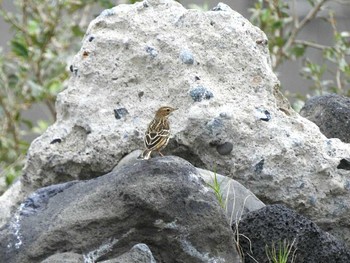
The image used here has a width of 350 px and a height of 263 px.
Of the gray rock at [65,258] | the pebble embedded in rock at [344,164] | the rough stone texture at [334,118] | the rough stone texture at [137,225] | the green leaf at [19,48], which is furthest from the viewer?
the green leaf at [19,48]

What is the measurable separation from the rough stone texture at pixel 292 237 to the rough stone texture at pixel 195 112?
55 cm

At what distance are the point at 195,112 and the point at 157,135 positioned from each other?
1.23ft

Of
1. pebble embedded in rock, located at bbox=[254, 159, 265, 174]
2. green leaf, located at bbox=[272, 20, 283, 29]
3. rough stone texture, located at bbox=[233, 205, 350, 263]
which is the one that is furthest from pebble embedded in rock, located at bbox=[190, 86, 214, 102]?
green leaf, located at bbox=[272, 20, 283, 29]

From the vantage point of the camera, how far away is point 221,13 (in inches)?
230

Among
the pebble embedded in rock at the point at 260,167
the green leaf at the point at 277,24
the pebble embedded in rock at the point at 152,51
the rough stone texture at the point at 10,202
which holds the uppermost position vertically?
the pebble embedded in rock at the point at 152,51

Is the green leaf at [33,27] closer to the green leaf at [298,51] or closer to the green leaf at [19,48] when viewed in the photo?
the green leaf at [19,48]

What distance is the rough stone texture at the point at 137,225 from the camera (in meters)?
4.61

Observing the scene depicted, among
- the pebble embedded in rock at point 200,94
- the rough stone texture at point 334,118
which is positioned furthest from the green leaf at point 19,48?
the pebble embedded in rock at point 200,94

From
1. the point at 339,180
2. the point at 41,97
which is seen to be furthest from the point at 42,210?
the point at 41,97

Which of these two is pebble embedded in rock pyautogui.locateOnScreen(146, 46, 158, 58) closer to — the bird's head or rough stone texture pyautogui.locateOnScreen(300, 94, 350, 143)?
the bird's head

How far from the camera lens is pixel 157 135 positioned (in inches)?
202

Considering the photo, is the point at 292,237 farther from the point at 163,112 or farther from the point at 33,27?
the point at 33,27

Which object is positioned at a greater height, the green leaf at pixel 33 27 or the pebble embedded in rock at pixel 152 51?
the pebble embedded in rock at pixel 152 51

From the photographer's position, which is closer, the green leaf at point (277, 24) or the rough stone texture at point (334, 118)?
the rough stone texture at point (334, 118)
